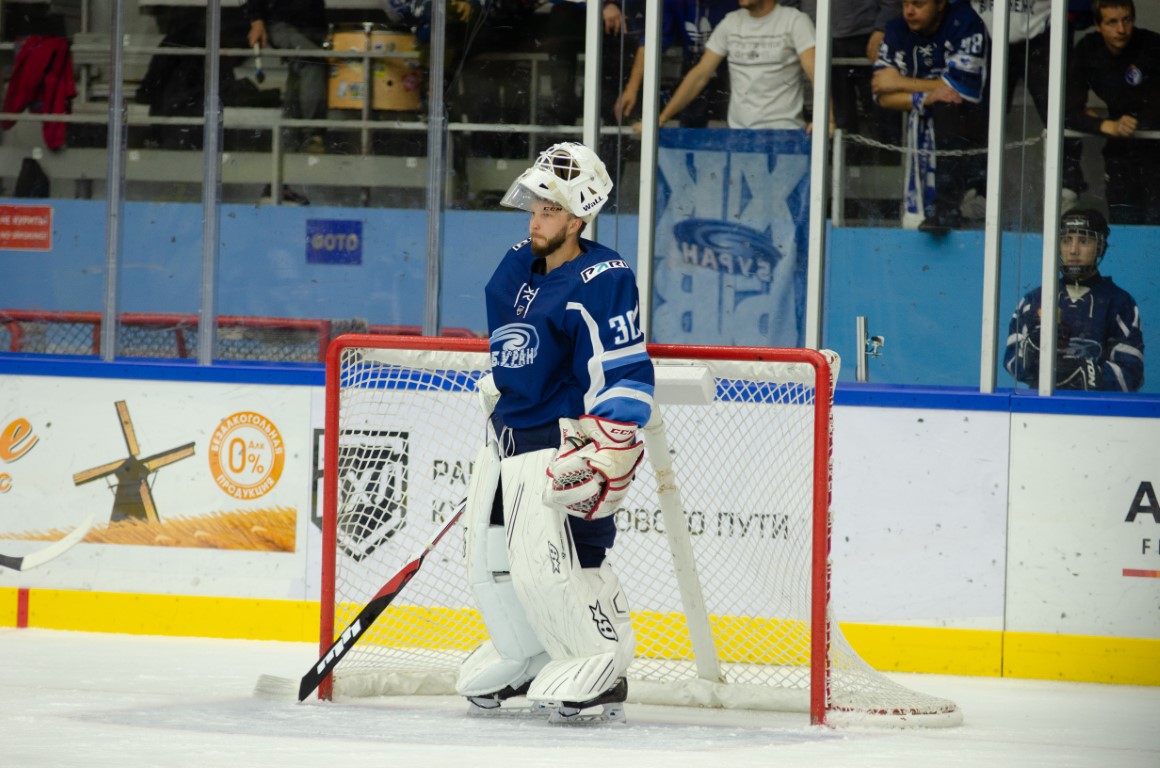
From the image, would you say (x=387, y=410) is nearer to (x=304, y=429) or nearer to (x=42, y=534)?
(x=304, y=429)

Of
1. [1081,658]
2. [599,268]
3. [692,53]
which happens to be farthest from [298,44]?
[1081,658]

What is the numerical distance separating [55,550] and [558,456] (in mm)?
2080

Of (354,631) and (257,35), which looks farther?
(257,35)

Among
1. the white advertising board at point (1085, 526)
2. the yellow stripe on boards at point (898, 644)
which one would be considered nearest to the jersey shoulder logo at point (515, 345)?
the yellow stripe on boards at point (898, 644)

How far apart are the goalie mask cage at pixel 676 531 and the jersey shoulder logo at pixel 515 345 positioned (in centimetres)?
32

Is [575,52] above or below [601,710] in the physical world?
above

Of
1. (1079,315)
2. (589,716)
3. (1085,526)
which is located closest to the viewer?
(589,716)

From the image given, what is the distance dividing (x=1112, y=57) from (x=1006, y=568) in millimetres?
1489

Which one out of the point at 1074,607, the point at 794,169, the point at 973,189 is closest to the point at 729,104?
the point at 794,169

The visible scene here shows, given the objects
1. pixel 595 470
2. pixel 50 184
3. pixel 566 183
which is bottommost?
pixel 595 470

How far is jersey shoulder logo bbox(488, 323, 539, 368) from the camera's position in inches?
136

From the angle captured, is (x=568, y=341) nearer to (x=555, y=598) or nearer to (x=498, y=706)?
(x=555, y=598)

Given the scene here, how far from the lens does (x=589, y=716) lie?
139 inches

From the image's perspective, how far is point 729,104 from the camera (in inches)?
200
